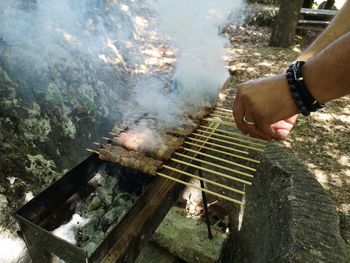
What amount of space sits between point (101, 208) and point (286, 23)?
10.7m

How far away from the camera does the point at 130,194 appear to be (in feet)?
10.4

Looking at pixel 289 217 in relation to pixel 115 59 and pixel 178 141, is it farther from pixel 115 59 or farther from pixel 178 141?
pixel 115 59

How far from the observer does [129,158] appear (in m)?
2.74

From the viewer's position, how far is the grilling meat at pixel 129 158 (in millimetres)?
2613

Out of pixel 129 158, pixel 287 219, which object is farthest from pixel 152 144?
pixel 287 219

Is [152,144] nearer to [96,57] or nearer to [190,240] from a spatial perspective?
[190,240]

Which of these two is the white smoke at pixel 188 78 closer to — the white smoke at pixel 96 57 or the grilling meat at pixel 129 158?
the white smoke at pixel 96 57

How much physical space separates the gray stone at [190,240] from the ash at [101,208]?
35.2 inches

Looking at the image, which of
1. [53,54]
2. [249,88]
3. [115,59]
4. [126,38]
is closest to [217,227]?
[249,88]

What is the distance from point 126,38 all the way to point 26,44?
15.4ft

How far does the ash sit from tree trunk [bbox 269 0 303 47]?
1014 centimetres

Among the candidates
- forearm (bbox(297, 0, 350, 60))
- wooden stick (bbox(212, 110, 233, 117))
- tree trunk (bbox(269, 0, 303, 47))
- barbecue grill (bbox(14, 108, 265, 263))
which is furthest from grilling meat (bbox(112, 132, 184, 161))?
tree trunk (bbox(269, 0, 303, 47))

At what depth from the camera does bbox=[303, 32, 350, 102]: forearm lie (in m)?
1.39

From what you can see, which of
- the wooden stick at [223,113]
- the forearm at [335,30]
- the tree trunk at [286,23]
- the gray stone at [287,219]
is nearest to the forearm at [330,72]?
the forearm at [335,30]
